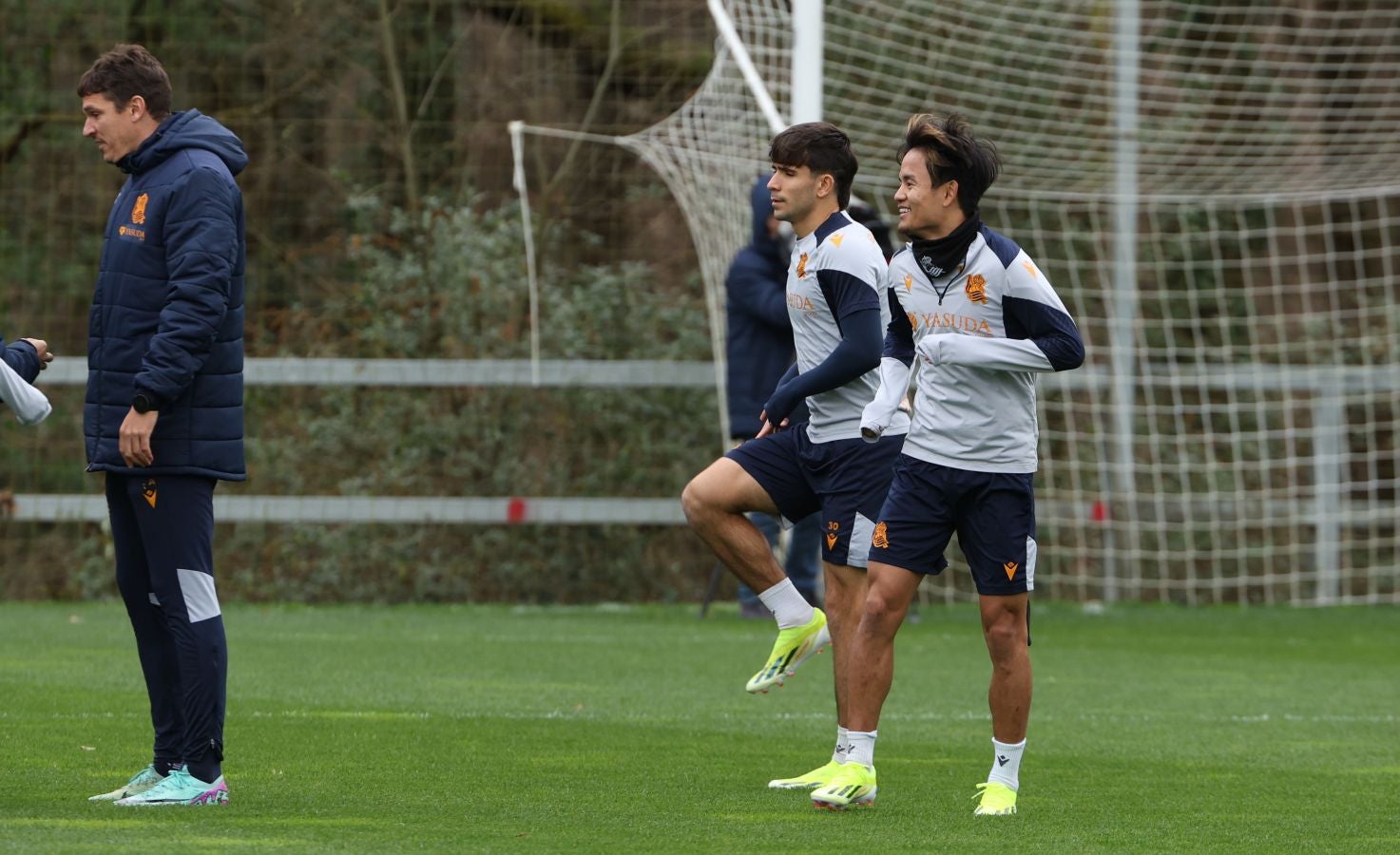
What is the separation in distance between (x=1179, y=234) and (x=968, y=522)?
1117 centimetres

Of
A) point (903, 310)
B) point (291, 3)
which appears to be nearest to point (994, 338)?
point (903, 310)

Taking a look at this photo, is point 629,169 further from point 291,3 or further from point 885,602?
point 885,602

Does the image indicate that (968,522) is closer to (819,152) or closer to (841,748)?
(841,748)

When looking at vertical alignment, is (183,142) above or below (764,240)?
below

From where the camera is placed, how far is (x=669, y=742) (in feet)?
22.0

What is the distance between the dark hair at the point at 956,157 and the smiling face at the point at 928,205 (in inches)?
0.6

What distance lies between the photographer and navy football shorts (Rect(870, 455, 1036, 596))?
529 centimetres

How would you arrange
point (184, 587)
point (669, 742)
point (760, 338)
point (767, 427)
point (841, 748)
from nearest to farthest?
1. point (184, 587)
2. point (841, 748)
3. point (767, 427)
4. point (669, 742)
5. point (760, 338)

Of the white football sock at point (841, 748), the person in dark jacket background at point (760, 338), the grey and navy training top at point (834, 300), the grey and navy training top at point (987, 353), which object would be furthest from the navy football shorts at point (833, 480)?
the person in dark jacket background at point (760, 338)

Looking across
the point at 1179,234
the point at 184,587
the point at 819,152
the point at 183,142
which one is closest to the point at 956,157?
the point at 819,152

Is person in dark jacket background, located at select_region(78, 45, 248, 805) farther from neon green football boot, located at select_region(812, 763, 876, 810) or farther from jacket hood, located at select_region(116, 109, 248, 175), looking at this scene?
neon green football boot, located at select_region(812, 763, 876, 810)

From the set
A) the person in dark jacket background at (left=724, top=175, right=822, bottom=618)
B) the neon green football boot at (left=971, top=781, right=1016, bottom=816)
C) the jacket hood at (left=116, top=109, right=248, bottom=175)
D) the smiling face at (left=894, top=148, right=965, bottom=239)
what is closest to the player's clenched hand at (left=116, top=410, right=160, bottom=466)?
the jacket hood at (left=116, top=109, right=248, bottom=175)

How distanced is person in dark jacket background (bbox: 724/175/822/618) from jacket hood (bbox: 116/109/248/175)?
5.49 meters

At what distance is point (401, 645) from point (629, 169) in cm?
600
